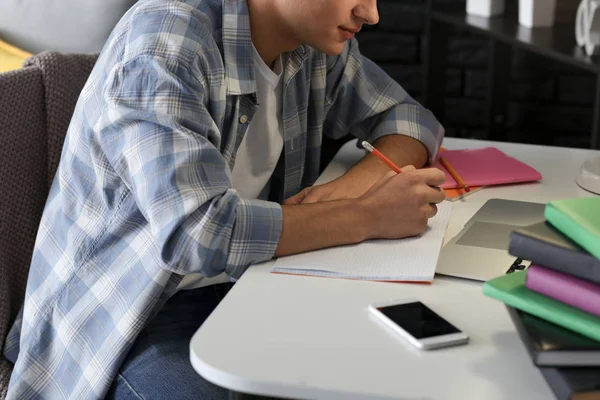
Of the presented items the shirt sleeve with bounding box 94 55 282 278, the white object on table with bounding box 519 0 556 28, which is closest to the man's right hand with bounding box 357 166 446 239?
the shirt sleeve with bounding box 94 55 282 278

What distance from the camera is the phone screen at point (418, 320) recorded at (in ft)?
3.03

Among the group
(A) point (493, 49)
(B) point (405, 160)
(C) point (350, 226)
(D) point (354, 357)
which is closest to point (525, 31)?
(A) point (493, 49)

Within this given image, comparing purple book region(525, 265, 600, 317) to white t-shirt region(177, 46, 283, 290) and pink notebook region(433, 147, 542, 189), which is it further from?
white t-shirt region(177, 46, 283, 290)

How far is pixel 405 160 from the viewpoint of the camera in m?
1.49

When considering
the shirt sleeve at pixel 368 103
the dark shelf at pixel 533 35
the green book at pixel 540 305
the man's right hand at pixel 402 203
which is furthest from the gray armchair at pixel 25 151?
the dark shelf at pixel 533 35

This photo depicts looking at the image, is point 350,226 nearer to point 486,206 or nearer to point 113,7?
point 486,206

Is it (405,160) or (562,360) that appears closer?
(562,360)

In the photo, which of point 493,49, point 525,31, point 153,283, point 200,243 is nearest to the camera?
point 200,243

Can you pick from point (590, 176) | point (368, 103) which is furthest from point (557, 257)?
point (368, 103)

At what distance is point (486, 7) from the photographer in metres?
2.27

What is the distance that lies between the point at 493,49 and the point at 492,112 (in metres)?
0.18

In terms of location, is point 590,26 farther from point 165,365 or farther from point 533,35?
point 165,365

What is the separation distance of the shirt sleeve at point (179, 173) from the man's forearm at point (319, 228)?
16 millimetres

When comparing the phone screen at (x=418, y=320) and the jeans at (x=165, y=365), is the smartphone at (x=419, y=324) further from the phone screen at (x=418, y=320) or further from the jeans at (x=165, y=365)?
the jeans at (x=165, y=365)
